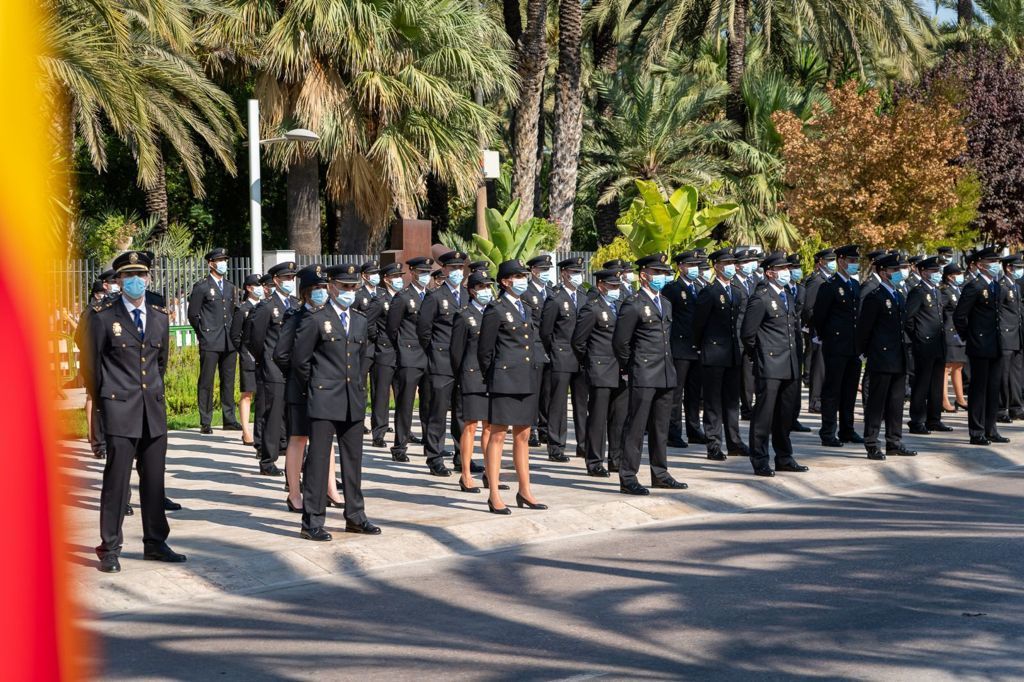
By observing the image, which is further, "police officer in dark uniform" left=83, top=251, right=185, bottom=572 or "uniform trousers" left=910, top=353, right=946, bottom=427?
"uniform trousers" left=910, top=353, right=946, bottom=427

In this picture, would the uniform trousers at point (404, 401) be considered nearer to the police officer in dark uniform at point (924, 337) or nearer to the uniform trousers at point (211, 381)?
the uniform trousers at point (211, 381)

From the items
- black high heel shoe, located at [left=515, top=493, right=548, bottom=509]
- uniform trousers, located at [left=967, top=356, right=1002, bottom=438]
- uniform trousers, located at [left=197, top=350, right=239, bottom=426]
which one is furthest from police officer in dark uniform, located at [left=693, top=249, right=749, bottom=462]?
uniform trousers, located at [left=197, top=350, right=239, bottom=426]

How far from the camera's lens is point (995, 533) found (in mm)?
9828

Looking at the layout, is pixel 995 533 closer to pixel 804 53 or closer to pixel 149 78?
pixel 149 78

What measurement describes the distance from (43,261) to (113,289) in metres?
10.7

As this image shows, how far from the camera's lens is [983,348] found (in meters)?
14.9

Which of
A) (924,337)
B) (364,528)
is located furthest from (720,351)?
(364,528)

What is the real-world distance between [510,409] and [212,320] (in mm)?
6324

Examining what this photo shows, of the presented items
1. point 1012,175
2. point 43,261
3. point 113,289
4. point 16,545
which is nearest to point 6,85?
point 43,261

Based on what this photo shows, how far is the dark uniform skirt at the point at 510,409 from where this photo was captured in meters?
10.8

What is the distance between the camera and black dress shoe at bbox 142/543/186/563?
8.90 m

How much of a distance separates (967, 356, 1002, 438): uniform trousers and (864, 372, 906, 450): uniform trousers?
4.38ft

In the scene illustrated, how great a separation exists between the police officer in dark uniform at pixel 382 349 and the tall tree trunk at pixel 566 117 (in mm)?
12066

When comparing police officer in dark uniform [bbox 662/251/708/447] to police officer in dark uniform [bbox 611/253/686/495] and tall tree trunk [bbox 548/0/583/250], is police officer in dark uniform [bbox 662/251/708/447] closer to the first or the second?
police officer in dark uniform [bbox 611/253/686/495]
